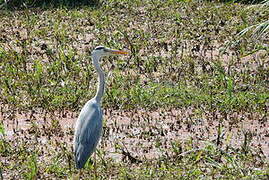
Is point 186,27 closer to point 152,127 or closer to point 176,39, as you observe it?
point 176,39

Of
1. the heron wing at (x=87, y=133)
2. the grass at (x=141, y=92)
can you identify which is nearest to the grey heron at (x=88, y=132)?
the heron wing at (x=87, y=133)

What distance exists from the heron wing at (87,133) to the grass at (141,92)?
11.6 inches

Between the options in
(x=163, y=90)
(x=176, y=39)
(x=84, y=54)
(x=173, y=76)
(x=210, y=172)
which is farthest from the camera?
(x=176, y=39)

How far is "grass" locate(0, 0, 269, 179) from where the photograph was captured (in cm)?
661

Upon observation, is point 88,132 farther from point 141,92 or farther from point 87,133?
point 141,92

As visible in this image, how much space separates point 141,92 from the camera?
9234 millimetres

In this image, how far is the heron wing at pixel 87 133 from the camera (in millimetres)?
6148

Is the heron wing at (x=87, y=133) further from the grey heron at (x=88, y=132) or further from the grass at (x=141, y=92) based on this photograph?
the grass at (x=141, y=92)

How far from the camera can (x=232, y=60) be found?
35.1 ft

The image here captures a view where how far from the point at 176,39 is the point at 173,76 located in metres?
2.30

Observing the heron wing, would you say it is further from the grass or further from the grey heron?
the grass

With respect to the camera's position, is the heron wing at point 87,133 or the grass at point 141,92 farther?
the grass at point 141,92

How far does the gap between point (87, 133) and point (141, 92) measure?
2.89 m

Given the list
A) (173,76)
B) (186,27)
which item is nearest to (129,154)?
(173,76)
